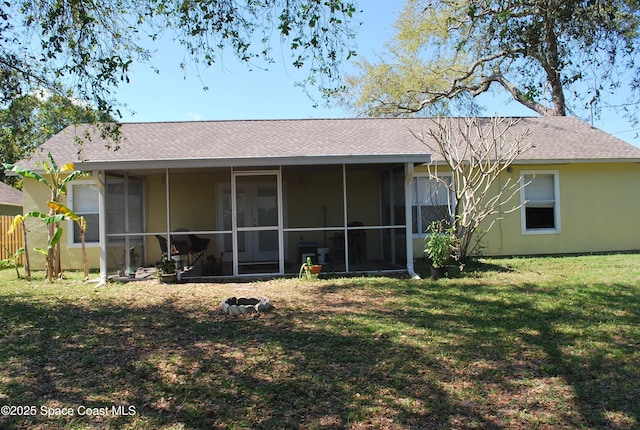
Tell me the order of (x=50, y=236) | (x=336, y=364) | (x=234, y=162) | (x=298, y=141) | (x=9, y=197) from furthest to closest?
(x=9, y=197) → (x=298, y=141) → (x=50, y=236) → (x=234, y=162) → (x=336, y=364)

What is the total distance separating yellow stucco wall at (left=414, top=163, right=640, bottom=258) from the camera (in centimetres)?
1227

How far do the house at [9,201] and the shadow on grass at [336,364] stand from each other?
16.8 metres

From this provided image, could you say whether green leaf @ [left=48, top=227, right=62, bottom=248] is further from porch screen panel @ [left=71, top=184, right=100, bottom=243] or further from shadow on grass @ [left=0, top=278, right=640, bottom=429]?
porch screen panel @ [left=71, top=184, right=100, bottom=243]

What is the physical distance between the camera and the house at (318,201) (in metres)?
11.2

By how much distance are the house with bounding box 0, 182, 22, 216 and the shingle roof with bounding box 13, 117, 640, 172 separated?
33.5ft

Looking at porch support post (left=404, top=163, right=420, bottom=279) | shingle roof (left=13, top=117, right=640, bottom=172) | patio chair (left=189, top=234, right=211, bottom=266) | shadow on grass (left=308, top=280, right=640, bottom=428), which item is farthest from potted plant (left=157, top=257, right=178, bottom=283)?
porch support post (left=404, top=163, right=420, bottom=279)

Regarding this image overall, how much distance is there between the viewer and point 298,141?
12.5 meters

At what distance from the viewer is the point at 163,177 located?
12.2m

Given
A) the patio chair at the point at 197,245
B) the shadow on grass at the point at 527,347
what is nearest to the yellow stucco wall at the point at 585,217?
the shadow on grass at the point at 527,347

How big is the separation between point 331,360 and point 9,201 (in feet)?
72.1

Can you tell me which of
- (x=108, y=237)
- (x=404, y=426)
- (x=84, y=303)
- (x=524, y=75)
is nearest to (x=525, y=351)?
(x=404, y=426)

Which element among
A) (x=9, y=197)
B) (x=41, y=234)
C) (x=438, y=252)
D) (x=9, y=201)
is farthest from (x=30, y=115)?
(x=9, y=197)

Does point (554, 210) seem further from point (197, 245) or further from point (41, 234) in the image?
point (41, 234)

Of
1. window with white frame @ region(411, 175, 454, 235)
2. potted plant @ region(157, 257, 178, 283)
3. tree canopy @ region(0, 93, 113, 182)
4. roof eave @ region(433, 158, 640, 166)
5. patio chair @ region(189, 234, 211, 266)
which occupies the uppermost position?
tree canopy @ region(0, 93, 113, 182)
